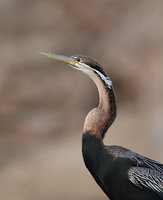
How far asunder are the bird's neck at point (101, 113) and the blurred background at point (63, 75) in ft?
29.6

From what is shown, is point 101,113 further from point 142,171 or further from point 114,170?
point 142,171

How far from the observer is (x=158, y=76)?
14031 mm

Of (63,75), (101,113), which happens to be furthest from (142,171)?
(63,75)

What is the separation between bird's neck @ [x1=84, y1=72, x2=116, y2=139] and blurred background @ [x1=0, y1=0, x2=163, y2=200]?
9.02 m

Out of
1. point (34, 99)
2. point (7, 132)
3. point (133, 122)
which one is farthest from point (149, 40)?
point (7, 132)

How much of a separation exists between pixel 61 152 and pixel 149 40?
129 inches

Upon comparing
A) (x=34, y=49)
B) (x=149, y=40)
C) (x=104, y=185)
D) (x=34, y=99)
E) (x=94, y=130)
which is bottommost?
(x=34, y=99)

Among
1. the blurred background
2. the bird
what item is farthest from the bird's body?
the blurred background

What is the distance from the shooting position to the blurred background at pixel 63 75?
45.2 feet

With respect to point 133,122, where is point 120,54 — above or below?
above

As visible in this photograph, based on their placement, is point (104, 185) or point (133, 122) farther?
point (133, 122)

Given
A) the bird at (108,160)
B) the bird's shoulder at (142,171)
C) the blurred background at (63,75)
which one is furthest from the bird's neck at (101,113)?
the blurred background at (63,75)

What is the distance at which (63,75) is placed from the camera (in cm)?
1418

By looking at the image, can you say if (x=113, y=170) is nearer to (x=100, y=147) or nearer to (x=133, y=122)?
(x=100, y=147)
